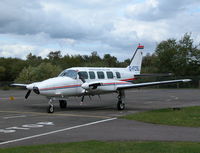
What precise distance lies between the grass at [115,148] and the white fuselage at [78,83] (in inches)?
357

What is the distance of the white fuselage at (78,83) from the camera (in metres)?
17.6

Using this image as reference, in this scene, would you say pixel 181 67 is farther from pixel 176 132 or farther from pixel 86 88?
pixel 176 132

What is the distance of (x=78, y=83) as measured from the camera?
1922 centimetres

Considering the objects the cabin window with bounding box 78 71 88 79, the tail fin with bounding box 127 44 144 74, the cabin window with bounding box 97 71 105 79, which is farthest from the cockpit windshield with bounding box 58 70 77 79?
the tail fin with bounding box 127 44 144 74

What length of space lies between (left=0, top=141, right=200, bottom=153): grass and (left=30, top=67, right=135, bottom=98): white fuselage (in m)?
9.08

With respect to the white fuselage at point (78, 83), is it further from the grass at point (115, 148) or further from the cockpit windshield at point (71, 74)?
the grass at point (115, 148)

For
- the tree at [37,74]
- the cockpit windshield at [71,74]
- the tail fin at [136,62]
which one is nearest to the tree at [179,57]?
the tree at [37,74]

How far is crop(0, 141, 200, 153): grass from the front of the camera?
25.5 ft

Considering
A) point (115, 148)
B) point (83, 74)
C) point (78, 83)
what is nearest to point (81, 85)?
point (78, 83)

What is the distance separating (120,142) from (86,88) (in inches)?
382

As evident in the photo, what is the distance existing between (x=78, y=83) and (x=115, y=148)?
11.4 m

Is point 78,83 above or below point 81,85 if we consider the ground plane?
above

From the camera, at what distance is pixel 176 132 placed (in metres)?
10.7

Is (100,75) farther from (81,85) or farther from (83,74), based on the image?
(81,85)
